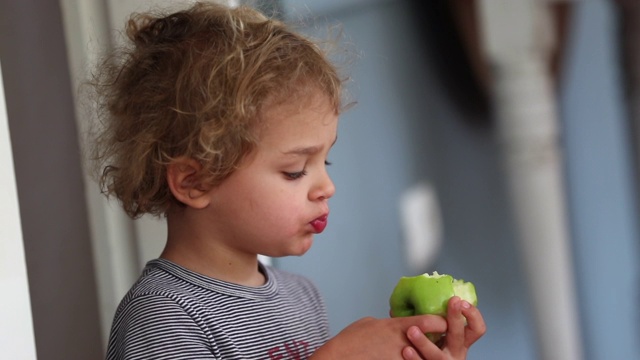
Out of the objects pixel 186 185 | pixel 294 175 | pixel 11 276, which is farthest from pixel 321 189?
pixel 11 276

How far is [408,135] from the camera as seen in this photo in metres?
1.57

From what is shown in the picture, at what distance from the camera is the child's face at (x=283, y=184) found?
3.28ft

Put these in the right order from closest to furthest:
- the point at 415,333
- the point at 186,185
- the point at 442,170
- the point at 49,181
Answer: the point at 415,333 → the point at 186,185 → the point at 49,181 → the point at 442,170

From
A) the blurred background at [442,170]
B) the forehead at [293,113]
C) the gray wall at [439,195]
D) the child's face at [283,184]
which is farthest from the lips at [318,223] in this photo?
the gray wall at [439,195]

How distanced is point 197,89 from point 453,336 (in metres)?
0.38

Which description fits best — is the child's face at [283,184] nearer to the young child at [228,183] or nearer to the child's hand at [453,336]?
the young child at [228,183]

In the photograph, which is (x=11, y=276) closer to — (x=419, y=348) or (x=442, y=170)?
(x=419, y=348)

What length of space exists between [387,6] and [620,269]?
0.56 meters

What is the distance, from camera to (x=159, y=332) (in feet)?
3.15

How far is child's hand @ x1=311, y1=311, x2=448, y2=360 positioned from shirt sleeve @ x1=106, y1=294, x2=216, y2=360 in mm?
129

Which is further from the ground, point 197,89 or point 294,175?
point 197,89

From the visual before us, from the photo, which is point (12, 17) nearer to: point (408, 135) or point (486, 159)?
point (408, 135)

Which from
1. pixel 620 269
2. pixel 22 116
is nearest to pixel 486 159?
pixel 620 269

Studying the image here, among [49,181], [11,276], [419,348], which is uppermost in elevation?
[49,181]
